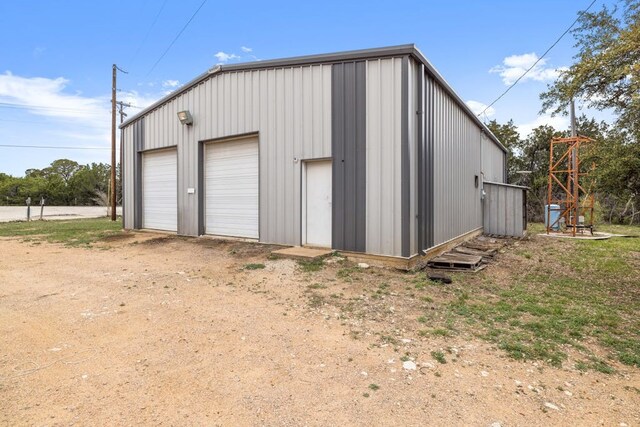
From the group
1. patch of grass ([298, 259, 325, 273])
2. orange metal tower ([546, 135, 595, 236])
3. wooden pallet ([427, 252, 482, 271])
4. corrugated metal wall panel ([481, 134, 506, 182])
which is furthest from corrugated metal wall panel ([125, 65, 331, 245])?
orange metal tower ([546, 135, 595, 236])

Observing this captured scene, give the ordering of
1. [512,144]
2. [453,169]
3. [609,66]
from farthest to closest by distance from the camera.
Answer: [512,144] < [453,169] < [609,66]

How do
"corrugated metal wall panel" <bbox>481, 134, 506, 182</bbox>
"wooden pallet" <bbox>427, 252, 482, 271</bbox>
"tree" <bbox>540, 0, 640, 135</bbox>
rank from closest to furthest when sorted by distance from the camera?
1. "tree" <bbox>540, 0, 640, 135</bbox>
2. "wooden pallet" <bbox>427, 252, 482, 271</bbox>
3. "corrugated metal wall panel" <bbox>481, 134, 506, 182</bbox>

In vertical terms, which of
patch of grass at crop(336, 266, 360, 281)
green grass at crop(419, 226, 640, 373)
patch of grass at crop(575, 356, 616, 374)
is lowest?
patch of grass at crop(575, 356, 616, 374)

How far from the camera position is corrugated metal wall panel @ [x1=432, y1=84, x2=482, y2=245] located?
802 centimetres

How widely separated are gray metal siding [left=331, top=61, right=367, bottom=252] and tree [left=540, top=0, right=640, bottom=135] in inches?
142

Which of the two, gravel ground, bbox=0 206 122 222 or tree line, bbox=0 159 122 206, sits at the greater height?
tree line, bbox=0 159 122 206

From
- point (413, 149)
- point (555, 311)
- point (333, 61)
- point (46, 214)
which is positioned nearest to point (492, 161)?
point (413, 149)

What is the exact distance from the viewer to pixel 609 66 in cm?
512

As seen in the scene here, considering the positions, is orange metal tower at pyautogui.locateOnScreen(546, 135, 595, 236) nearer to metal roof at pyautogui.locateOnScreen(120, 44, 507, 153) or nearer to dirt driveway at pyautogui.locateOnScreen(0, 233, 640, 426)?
metal roof at pyautogui.locateOnScreen(120, 44, 507, 153)

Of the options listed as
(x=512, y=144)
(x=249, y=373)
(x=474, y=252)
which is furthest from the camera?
(x=512, y=144)

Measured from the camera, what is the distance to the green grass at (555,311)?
10.2 ft

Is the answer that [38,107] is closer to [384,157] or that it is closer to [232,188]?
[232,188]

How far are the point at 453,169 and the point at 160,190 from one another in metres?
9.20

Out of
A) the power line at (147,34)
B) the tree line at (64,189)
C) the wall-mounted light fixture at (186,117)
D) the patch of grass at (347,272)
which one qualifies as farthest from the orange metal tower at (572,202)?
the tree line at (64,189)
